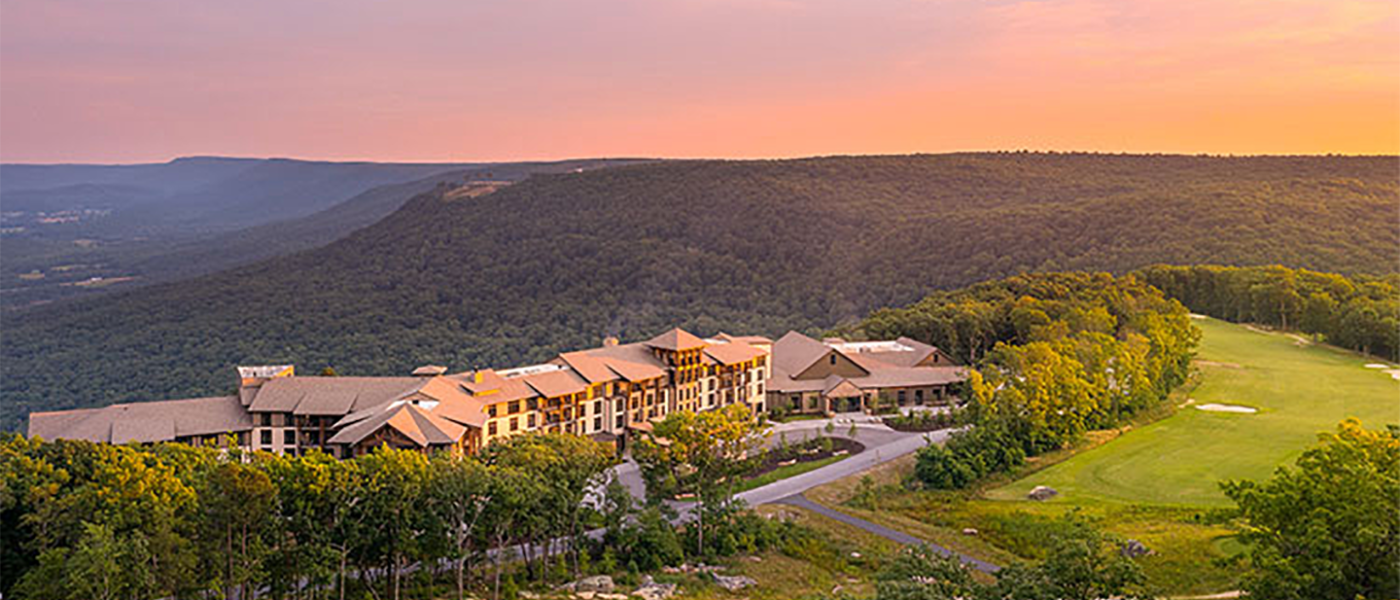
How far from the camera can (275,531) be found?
2916 centimetres

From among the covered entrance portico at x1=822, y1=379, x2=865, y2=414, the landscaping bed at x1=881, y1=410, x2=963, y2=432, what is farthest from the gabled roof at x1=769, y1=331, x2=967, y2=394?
the landscaping bed at x1=881, y1=410, x2=963, y2=432

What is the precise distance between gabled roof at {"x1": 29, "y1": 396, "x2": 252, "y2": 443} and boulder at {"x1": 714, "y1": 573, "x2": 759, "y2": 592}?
86.5 ft

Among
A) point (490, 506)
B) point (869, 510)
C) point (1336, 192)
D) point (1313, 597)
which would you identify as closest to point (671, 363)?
point (869, 510)

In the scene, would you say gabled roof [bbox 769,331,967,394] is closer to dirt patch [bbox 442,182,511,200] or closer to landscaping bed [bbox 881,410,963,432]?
landscaping bed [bbox 881,410,963,432]

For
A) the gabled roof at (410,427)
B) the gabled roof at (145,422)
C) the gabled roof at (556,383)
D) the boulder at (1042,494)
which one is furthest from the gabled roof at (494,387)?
the boulder at (1042,494)

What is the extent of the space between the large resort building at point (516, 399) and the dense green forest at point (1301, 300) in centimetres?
2957

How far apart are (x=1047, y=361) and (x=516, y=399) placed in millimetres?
28384

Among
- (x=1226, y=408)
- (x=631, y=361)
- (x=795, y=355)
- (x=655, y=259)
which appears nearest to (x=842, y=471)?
(x=631, y=361)

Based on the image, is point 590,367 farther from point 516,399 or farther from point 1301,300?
point 1301,300

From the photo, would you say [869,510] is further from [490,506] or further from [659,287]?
[659,287]

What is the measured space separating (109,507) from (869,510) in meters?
29.1

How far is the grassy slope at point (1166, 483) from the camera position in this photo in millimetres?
35406

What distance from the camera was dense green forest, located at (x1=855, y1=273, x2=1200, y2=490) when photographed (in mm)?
49062

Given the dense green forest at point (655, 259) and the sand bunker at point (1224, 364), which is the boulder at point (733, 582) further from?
the dense green forest at point (655, 259)
